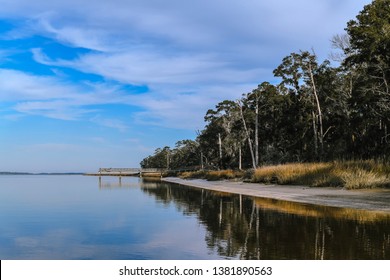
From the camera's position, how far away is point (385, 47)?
94.2ft

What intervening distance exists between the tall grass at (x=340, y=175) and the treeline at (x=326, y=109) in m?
4.55

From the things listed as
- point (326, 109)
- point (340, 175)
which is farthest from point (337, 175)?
point (326, 109)

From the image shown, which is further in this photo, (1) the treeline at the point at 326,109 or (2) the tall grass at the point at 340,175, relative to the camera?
(1) the treeline at the point at 326,109

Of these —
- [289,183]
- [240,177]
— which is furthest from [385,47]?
[240,177]

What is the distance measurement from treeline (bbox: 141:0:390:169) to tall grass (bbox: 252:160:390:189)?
14.9ft

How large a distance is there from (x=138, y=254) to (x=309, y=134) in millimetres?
49076

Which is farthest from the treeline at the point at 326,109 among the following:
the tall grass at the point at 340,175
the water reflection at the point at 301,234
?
the water reflection at the point at 301,234

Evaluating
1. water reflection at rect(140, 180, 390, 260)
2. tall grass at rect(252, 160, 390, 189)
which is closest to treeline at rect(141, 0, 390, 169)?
tall grass at rect(252, 160, 390, 189)

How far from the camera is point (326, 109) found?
165ft

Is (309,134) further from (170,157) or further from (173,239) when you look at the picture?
(170,157)

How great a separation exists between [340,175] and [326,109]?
97.5ft

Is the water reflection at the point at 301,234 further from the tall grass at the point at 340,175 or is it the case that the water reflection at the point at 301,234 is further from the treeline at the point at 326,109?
the treeline at the point at 326,109

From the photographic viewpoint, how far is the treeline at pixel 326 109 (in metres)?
30.5

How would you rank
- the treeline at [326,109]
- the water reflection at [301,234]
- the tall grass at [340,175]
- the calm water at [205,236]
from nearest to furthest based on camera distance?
the water reflection at [301,234]
the calm water at [205,236]
the tall grass at [340,175]
the treeline at [326,109]
